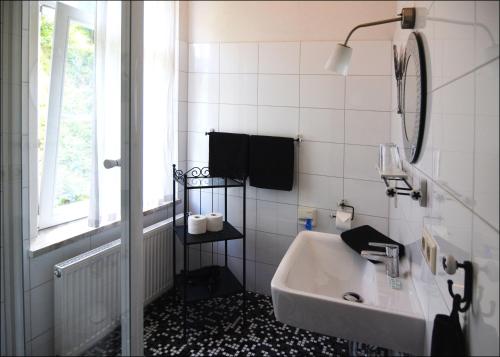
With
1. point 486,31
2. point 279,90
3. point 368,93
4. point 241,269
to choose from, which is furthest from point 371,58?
point 241,269

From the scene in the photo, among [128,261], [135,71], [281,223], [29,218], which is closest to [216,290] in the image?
[281,223]

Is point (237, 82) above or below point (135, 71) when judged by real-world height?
above

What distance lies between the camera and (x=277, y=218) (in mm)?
2318

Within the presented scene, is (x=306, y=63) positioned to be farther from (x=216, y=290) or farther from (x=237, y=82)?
(x=216, y=290)

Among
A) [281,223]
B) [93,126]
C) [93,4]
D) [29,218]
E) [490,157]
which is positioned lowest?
[281,223]

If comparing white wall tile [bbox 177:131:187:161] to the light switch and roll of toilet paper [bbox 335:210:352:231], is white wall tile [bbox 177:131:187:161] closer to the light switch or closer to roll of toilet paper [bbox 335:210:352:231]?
the light switch

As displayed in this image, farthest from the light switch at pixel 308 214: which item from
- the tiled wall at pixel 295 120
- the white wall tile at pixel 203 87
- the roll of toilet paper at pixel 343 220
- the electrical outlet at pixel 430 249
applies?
the electrical outlet at pixel 430 249

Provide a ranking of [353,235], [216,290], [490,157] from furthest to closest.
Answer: [216,290] → [353,235] → [490,157]

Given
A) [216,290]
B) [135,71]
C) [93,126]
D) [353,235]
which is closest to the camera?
[135,71]

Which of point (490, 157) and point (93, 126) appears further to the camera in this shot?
point (93, 126)

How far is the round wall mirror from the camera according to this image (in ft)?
3.35

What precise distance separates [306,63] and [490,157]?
1.75m

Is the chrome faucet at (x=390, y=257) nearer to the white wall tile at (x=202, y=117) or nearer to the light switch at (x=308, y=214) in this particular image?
the light switch at (x=308, y=214)

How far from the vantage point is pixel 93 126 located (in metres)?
1.14
